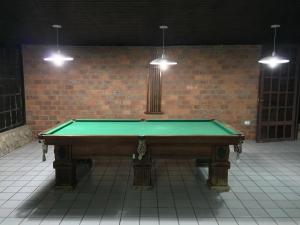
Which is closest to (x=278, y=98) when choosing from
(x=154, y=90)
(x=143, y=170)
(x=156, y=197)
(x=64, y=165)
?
(x=154, y=90)

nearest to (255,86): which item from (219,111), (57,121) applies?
(219,111)

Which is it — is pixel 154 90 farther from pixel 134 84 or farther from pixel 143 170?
pixel 143 170

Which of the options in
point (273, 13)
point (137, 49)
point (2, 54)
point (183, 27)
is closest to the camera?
point (273, 13)

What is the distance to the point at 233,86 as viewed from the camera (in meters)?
6.67

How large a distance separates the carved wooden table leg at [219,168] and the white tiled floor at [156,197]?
15cm

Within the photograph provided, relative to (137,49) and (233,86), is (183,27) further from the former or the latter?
(233,86)

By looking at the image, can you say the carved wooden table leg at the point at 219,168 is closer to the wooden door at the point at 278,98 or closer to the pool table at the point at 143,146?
the pool table at the point at 143,146

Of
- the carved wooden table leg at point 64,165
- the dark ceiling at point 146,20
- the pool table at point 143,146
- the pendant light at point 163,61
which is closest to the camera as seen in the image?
the pool table at point 143,146

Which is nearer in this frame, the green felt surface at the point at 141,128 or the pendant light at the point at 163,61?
the green felt surface at the point at 141,128

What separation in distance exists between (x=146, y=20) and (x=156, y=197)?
10.2 ft

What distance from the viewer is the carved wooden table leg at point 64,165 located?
3706 millimetres

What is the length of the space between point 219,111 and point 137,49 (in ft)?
8.56

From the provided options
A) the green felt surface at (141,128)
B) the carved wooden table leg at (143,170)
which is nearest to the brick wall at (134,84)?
the green felt surface at (141,128)

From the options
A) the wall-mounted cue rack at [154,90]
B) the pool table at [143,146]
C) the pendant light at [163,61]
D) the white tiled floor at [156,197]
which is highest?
the pendant light at [163,61]
